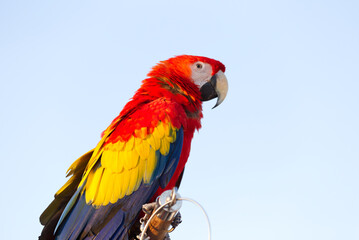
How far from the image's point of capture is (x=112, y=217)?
3.60 m

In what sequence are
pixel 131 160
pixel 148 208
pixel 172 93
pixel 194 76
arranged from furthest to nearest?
pixel 194 76 < pixel 172 93 < pixel 131 160 < pixel 148 208

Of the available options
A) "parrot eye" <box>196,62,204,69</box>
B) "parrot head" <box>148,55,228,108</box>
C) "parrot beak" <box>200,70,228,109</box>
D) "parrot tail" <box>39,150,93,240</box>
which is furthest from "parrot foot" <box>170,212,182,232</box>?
"parrot eye" <box>196,62,204,69</box>

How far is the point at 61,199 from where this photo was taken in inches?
152

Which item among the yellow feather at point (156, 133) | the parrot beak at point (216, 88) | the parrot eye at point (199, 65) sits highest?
the parrot eye at point (199, 65)

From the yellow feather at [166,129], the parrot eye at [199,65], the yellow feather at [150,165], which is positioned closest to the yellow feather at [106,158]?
the yellow feather at [150,165]

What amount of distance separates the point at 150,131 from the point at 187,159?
66cm

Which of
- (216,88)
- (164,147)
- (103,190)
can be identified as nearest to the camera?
(103,190)

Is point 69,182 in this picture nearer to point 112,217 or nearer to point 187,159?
point 112,217

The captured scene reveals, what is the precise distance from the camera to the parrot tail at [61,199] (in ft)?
12.1

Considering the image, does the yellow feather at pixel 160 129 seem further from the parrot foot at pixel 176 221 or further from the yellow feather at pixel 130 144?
the parrot foot at pixel 176 221

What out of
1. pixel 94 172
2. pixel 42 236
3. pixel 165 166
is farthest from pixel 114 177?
pixel 42 236

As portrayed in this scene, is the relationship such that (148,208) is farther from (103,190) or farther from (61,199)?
(61,199)

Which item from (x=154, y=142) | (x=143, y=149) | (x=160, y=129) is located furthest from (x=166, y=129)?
(x=143, y=149)

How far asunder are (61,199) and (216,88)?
2.13 m
